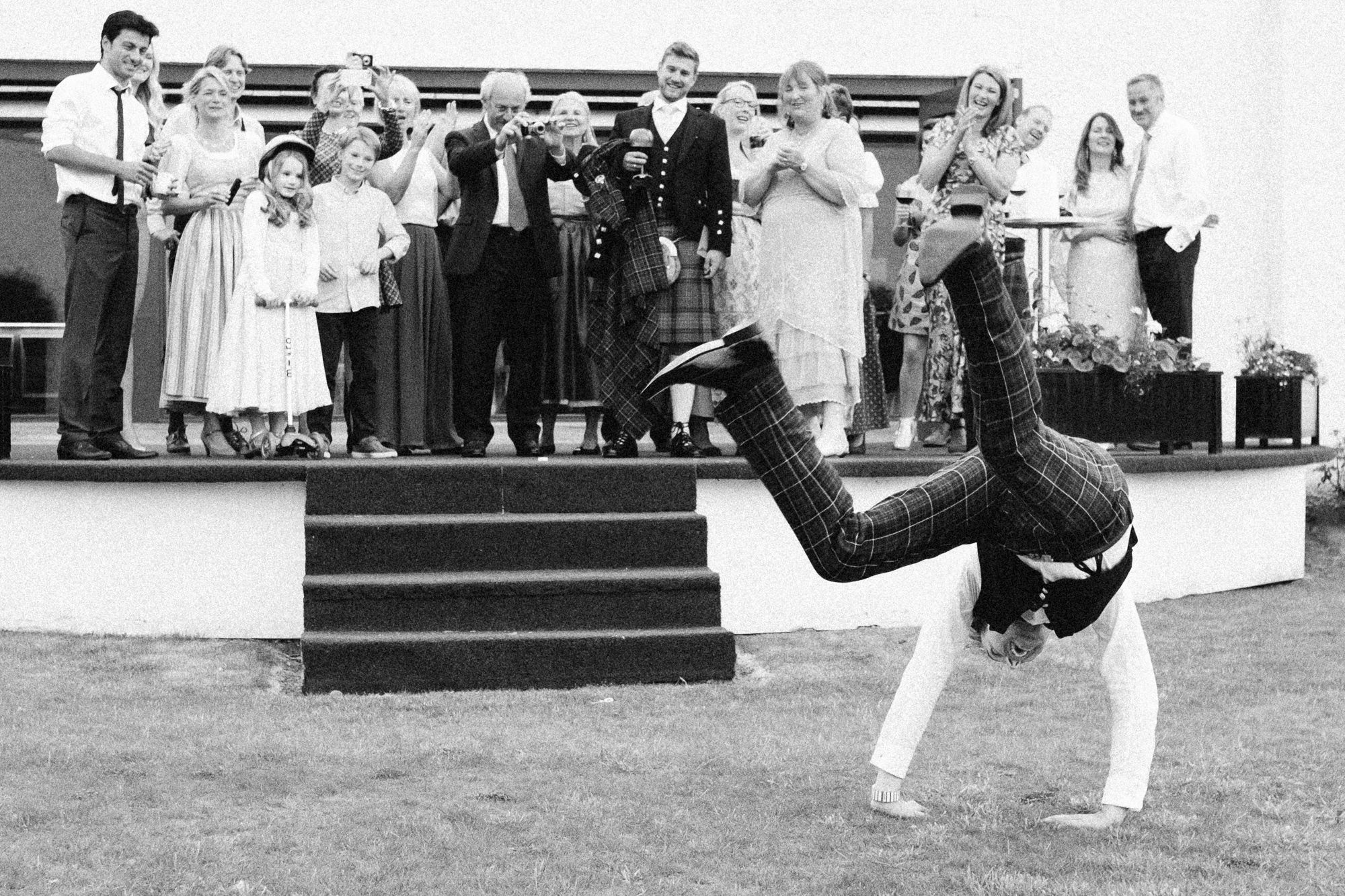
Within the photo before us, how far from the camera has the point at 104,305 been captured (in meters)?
7.84

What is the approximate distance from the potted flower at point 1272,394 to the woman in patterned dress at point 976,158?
6.45 feet

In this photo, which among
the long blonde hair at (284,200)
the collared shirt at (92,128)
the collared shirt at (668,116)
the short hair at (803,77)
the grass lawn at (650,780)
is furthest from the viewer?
the collared shirt at (668,116)

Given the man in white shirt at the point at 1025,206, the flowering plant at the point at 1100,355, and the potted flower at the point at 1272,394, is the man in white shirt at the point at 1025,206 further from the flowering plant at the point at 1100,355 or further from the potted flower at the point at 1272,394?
the potted flower at the point at 1272,394

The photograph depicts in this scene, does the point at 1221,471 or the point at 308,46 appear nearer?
the point at 1221,471

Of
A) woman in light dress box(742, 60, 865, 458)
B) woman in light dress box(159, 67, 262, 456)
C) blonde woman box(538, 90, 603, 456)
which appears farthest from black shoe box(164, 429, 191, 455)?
woman in light dress box(742, 60, 865, 458)

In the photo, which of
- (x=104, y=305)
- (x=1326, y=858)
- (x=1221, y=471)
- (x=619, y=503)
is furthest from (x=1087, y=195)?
(x=1326, y=858)

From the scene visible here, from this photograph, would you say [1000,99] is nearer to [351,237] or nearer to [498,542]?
[351,237]

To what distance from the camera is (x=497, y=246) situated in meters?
8.40

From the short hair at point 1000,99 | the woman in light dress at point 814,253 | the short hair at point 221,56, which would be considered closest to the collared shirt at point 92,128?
the short hair at point 221,56

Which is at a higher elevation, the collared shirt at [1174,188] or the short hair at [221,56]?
the short hair at [221,56]

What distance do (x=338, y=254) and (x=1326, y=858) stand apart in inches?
205

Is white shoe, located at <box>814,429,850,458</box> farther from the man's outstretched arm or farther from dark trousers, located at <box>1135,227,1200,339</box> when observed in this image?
the man's outstretched arm

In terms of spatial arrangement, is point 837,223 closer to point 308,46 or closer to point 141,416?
point 141,416

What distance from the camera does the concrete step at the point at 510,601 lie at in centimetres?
696
